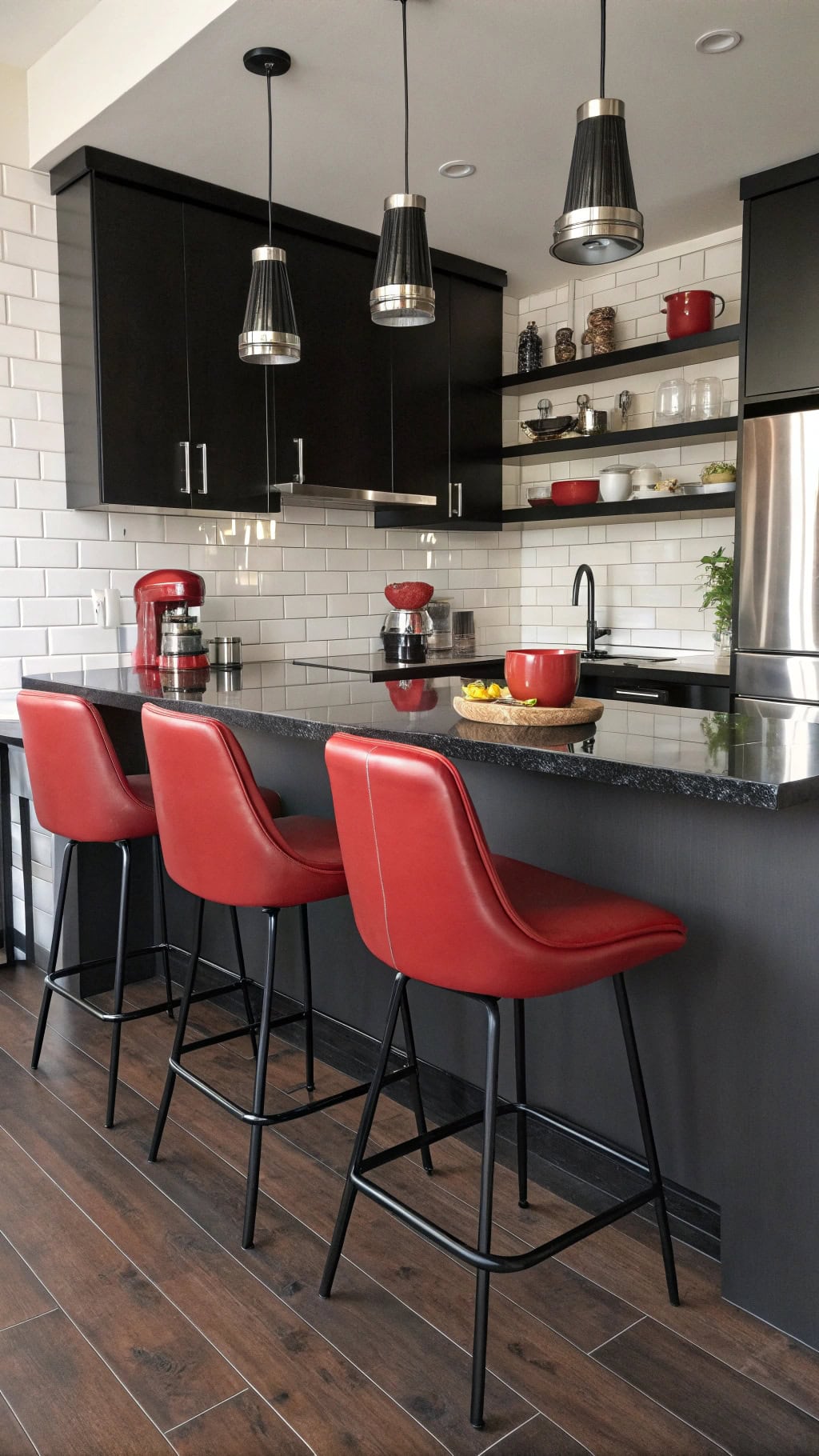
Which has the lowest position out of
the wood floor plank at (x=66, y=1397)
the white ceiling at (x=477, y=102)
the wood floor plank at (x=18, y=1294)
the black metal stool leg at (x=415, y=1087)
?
the wood floor plank at (x=18, y=1294)

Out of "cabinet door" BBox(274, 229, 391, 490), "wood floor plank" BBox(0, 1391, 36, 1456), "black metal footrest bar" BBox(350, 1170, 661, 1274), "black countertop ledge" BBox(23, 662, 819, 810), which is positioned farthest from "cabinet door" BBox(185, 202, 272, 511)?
"wood floor plank" BBox(0, 1391, 36, 1456)

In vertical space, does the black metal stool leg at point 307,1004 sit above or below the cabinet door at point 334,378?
below

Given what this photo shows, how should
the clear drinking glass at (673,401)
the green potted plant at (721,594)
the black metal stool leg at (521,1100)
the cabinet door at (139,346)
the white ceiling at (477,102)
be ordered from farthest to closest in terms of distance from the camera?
1. the clear drinking glass at (673,401)
2. the green potted plant at (721,594)
3. the cabinet door at (139,346)
4. the white ceiling at (477,102)
5. the black metal stool leg at (521,1100)

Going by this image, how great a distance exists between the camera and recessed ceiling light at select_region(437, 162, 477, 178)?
3.41m

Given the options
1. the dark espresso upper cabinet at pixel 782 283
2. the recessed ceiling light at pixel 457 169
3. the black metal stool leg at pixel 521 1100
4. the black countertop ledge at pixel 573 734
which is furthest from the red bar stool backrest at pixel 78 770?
the dark espresso upper cabinet at pixel 782 283

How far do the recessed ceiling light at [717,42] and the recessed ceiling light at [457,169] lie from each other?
2.96 ft

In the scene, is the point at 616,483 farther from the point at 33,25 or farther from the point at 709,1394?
the point at 709,1394

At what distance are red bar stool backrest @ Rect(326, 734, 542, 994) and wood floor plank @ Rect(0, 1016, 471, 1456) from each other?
0.64 m

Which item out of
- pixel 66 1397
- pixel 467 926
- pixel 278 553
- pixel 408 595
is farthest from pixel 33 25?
pixel 66 1397

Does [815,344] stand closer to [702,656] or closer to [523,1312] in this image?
[702,656]

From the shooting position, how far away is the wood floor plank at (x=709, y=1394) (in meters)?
1.45

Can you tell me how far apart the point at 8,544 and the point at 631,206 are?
2.38 metres

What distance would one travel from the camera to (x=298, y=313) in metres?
3.88

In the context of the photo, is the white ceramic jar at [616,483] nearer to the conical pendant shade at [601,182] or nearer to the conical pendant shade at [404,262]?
the conical pendant shade at [404,262]
